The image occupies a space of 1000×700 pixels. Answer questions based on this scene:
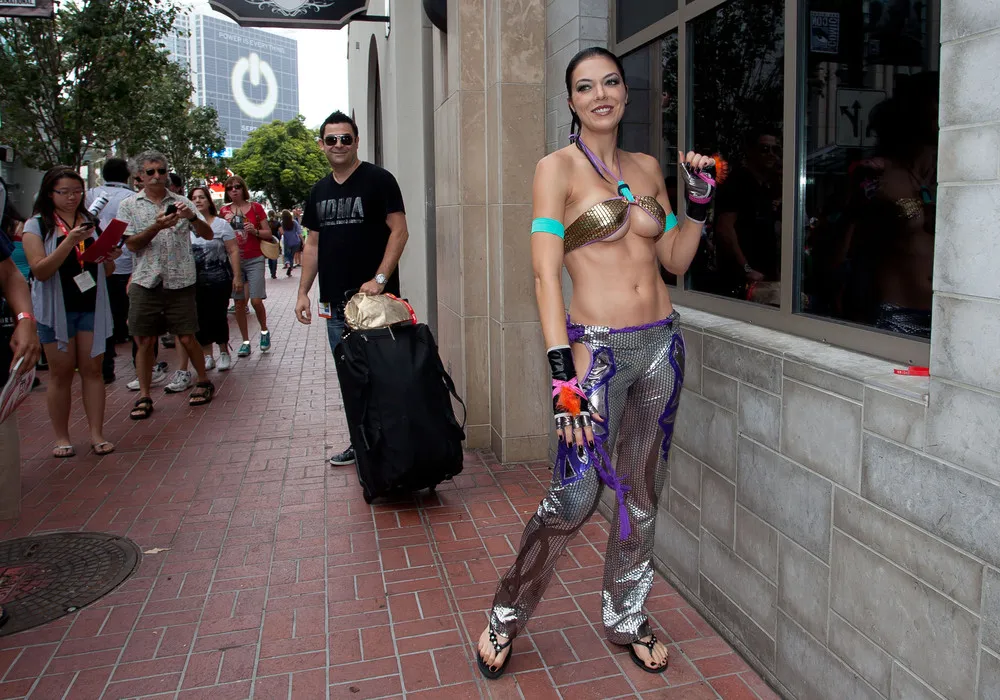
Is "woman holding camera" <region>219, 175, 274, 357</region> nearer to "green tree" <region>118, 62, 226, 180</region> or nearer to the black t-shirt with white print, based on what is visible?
"green tree" <region>118, 62, 226, 180</region>

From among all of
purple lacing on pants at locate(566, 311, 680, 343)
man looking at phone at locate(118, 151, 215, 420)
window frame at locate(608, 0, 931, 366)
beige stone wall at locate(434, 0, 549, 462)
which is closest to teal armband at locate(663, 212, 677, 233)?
purple lacing on pants at locate(566, 311, 680, 343)

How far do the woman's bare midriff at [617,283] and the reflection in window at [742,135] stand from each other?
702 mm

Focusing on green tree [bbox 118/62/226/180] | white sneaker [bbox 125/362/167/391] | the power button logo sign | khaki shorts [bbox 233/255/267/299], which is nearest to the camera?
white sneaker [bbox 125/362/167/391]

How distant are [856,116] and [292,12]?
18.9 feet

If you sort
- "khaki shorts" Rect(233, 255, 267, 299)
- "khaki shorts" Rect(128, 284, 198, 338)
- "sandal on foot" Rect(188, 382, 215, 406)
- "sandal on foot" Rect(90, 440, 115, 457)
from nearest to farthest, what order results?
1. "sandal on foot" Rect(90, 440, 115, 457)
2. "khaki shorts" Rect(128, 284, 198, 338)
3. "sandal on foot" Rect(188, 382, 215, 406)
4. "khaki shorts" Rect(233, 255, 267, 299)

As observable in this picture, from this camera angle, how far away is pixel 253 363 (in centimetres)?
999

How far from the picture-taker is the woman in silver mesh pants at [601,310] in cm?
287

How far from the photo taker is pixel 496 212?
550 centimetres

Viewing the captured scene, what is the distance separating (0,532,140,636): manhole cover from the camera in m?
3.84

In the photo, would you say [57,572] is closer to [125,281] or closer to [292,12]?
[292,12]

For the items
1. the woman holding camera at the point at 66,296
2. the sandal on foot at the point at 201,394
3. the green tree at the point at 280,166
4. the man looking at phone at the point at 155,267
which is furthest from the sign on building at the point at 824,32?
the green tree at the point at 280,166

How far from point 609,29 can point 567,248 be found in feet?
7.70

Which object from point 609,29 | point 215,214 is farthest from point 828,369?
point 215,214

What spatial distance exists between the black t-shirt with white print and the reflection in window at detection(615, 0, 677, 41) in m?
1.64
